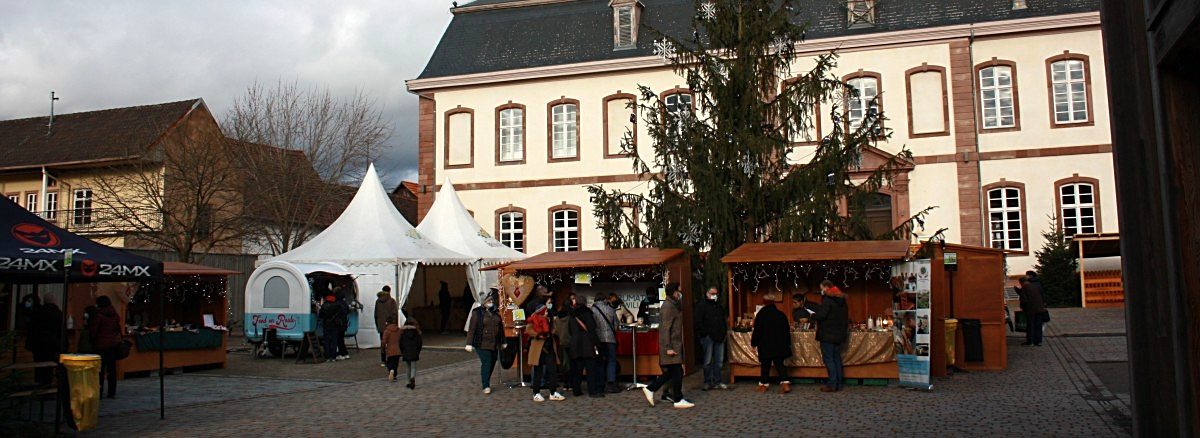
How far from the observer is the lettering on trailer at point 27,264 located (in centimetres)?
989

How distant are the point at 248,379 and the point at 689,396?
760cm

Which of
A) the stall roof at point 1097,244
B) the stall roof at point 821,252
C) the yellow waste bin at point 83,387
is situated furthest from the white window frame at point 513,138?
the yellow waste bin at point 83,387

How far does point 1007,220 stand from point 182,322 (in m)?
21.6

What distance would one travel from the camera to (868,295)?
14844 millimetres

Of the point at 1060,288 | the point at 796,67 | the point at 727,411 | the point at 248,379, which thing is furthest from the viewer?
the point at 796,67

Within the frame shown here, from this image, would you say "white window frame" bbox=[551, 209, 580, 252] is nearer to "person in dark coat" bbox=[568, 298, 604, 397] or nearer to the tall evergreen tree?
the tall evergreen tree

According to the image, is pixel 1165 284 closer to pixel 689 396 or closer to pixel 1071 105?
pixel 689 396

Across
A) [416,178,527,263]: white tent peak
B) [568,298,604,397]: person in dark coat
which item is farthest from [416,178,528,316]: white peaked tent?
[568,298,604,397]: person in dark coat

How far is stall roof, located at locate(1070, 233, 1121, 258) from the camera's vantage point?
984 inches

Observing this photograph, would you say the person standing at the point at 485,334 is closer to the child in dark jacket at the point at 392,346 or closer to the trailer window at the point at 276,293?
the child in dark jacket at the point at 392,346

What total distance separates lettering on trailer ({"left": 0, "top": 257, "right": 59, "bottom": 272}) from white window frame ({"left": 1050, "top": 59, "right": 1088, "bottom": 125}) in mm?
25959

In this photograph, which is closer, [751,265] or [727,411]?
[727,411]

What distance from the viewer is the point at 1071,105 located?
2831 cm

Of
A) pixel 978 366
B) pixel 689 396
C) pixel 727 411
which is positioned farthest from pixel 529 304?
pixel 978 366
